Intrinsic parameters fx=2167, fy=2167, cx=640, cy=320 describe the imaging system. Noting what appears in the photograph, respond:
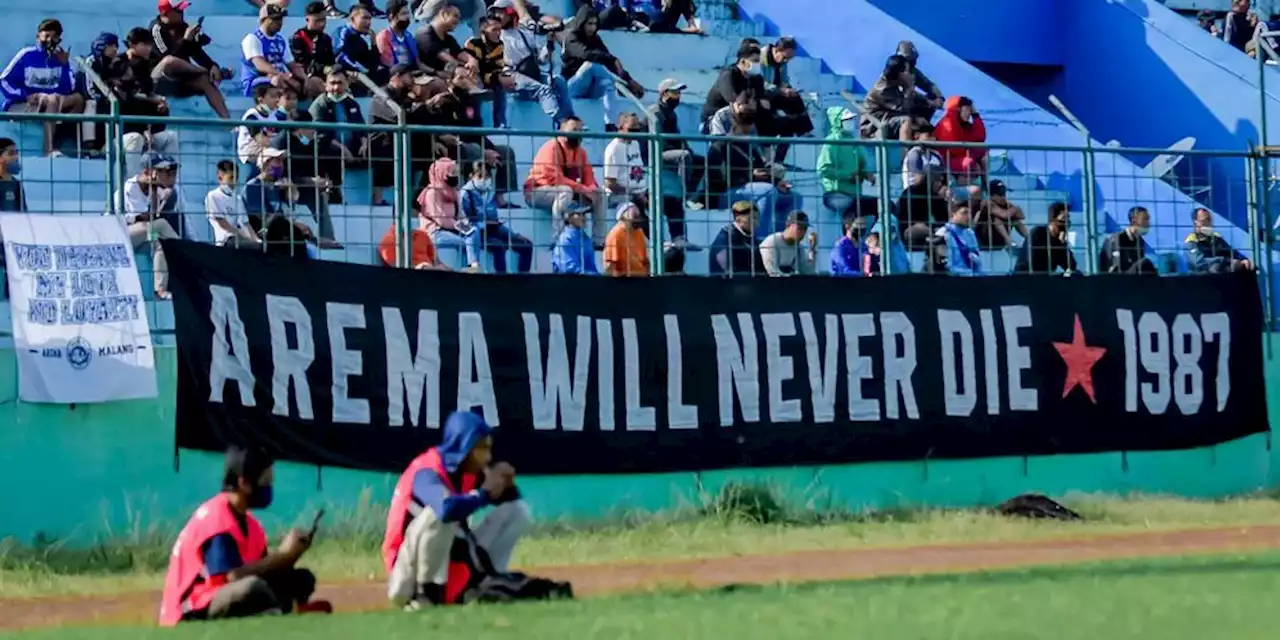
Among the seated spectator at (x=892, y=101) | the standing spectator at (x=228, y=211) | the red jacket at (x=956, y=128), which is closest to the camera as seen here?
the standing spectator at (x=228, y=211)

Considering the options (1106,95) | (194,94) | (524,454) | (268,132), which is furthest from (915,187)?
(1106,95)

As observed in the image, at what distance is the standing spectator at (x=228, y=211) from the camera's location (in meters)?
13.9

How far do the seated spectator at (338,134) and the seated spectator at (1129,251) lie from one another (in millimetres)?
5989

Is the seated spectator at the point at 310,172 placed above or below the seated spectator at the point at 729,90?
below

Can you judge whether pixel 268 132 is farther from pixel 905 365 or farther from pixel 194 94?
pixel 905 365

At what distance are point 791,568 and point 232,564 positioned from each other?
405cm

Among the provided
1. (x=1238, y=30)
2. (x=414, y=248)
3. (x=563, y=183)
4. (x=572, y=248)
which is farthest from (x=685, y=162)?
(x=1238, y=30)

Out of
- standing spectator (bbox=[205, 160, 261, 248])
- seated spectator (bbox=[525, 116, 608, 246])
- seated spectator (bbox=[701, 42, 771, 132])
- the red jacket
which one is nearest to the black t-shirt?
seated spectator (bbox=[701, 42, 771, 132])

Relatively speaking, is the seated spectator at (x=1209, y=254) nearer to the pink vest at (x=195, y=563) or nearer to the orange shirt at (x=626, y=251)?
the orange shirt at (x=626, y=251)

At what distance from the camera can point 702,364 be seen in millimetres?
15297

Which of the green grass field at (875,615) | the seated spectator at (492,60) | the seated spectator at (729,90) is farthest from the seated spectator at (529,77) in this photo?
the green grass field at (875,615)

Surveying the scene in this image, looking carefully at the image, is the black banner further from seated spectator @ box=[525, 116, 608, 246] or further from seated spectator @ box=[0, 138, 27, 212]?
seated spectator @ box=[0, 138, 27, 212]

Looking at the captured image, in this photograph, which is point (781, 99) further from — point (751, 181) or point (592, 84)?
point (751, 181)

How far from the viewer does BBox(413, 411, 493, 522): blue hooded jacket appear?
10172mm
